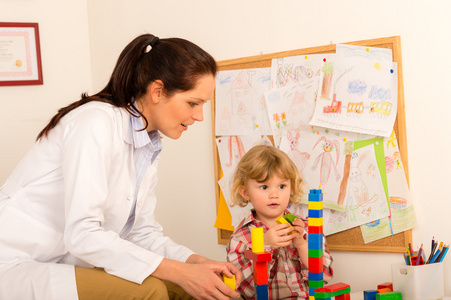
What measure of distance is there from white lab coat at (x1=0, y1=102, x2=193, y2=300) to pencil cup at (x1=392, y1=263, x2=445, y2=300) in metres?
0.69

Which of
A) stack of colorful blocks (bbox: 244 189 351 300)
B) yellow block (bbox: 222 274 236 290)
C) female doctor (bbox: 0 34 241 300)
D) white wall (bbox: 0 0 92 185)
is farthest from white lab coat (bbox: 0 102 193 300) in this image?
white wall (bbox: 0 0 92 185)

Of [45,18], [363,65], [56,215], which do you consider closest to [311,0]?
[363,65]

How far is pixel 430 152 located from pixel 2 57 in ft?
5.68

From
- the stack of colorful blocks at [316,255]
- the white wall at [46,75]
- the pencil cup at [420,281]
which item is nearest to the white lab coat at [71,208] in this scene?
the stack of colorful blocks at [316,255]

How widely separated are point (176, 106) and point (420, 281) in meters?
0.80

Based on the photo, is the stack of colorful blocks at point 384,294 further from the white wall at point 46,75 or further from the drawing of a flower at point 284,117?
the white wall at point 46,75

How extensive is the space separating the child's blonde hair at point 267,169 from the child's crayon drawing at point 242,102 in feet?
0.65

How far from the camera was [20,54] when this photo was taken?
7.72 feet

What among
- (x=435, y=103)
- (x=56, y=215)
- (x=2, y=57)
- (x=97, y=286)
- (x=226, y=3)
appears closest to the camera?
(x=97, y=286)

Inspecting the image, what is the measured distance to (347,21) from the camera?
1711 millimetres

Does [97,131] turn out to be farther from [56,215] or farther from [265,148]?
[265,148]

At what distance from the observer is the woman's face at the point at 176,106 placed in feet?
4.63

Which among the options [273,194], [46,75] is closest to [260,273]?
[273,194]

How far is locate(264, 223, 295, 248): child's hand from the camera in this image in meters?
1.49
